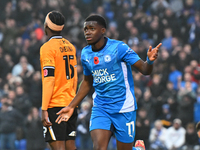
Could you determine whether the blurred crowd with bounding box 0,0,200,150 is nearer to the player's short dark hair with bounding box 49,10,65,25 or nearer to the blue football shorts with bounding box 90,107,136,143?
the player's short dark hair with bounding box 49,10,65,25

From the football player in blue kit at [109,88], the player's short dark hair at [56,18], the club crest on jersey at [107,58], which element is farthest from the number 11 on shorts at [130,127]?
the player's short dark hair at [56,18]

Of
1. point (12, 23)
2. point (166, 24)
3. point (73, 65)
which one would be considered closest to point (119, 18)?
point (166, 24)

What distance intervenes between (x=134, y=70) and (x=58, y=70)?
8.51 metres

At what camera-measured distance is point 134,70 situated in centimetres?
1472

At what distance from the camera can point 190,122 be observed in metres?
13.2

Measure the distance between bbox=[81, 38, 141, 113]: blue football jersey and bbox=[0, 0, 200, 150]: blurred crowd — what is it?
22.4 ft

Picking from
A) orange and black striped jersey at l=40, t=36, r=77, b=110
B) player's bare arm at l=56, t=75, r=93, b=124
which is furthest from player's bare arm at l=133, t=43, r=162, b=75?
orange and black striped jersey at l=40, t=36, r=77, b=110

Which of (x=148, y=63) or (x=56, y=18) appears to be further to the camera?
(x=56, y=18)

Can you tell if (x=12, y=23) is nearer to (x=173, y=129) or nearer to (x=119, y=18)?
(x=119, y=18)

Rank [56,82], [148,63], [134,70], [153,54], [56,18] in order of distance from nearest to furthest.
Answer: [153,54]
[148,63]
[56,82]
[56,18]
[134,70]

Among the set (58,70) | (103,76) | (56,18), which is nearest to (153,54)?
(103,76)

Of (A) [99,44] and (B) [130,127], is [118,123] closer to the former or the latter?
(B) [130,127]

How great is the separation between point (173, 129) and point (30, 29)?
7.95 meters

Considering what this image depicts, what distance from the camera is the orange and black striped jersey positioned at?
6.27m
